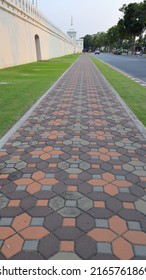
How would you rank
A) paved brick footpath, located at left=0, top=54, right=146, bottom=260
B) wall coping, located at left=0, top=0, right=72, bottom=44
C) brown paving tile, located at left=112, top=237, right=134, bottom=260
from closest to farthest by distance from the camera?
brown paving tile, located at left=112, top=237, right=134, bottom=260
paved brick footpath, located at left=0, top=54, right=146, bottom=260
wall coping, located at left=0, top=0, right=72, bottom=44

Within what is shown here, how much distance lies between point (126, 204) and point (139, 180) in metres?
0.66

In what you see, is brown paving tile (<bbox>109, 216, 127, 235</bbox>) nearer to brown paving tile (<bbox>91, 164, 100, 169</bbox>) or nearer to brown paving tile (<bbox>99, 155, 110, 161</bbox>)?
brown paving tile (<bbox>91, 164, 100, 169</bbox>)

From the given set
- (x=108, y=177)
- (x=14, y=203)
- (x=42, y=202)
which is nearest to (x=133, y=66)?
(x=108, y=177)

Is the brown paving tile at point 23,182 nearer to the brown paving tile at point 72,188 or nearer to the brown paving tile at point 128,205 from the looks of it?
the brown paving tile at point 72,188

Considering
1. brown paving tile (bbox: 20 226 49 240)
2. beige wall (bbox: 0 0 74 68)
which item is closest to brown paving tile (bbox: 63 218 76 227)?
brown paving tile (bbox: 20 226 49 240)

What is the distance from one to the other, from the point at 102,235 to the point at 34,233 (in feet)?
2.31

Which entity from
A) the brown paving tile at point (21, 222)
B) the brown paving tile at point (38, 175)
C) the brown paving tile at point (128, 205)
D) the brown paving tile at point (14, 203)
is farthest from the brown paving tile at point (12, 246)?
the brown paving tile at point (128, 205)

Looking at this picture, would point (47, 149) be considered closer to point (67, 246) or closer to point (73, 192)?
point (73, 192)

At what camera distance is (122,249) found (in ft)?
8.18

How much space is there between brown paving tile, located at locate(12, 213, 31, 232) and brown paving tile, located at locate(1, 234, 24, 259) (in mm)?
132

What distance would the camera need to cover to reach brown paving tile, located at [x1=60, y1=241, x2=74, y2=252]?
2.47m

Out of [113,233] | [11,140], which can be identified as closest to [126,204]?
[113,233]

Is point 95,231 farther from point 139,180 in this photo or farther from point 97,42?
point 97,42

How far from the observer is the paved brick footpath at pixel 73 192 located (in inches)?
100
